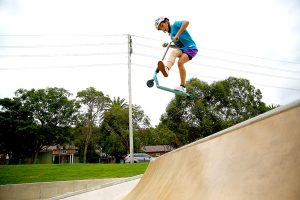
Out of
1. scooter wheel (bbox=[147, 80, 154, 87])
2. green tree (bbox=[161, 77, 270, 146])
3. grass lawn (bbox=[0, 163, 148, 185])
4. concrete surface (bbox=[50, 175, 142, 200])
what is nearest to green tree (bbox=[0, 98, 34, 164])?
green tree (bbox=[161, 77, 270, 146])

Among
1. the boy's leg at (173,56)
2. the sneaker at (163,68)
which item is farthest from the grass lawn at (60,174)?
the boy's leg at (173,56)

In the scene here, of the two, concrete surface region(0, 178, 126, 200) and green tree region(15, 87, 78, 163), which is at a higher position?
green tree region(15, 87, 78, 163)

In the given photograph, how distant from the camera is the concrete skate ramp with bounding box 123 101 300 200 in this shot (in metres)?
1.44

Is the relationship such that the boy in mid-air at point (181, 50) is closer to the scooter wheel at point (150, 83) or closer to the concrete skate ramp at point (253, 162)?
the scooter wheel at point (150, 83)

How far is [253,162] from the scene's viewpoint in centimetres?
174

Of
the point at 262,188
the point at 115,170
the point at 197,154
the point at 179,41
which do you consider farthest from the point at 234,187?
the point at 115,170

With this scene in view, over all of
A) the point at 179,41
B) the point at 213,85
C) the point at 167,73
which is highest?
the point at 213,85

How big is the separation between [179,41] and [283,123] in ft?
13.6

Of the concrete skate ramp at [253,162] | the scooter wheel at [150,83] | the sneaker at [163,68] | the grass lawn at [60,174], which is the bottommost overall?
the grass lawn at [60,174]

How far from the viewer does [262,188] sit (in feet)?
5.04

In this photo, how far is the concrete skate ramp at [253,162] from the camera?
1436mm

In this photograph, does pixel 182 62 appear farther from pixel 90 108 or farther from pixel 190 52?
pixel 90 108

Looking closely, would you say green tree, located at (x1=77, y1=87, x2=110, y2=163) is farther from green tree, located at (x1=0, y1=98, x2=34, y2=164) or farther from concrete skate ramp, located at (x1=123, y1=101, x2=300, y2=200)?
concrete skate ramp, located at (x1=123, y1=101, x2=300, y2=200)

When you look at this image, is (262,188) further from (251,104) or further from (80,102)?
(80,102)
